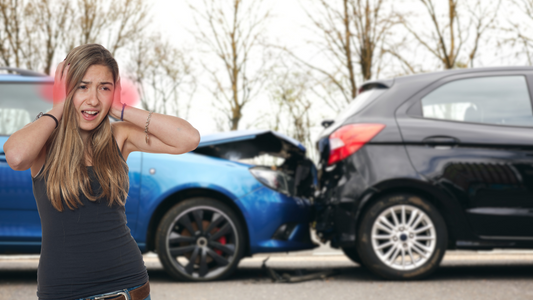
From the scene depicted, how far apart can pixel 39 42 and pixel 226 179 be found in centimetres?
1304

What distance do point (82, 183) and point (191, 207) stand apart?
2.73 m

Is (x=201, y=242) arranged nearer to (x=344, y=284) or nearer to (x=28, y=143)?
(x=344, y=284)

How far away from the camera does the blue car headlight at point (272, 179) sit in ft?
14.1

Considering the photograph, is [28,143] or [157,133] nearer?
[28,143]

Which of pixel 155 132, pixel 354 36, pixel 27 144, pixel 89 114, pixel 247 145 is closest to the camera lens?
pixel 27 144

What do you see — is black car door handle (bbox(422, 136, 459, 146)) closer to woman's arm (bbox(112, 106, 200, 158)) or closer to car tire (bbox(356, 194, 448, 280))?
car tire (bbox(356, 194, 448, 280))

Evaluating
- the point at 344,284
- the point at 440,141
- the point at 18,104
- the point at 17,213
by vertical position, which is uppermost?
the point at 18,104

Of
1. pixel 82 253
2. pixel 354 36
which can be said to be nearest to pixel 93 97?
pixel 82 253

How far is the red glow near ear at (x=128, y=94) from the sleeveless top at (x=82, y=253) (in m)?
0.31

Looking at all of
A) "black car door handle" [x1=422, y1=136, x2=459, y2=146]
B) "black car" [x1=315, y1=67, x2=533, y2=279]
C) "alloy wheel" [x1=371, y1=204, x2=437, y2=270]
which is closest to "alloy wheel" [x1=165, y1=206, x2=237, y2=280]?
"black car" [x1=315, y1=67, x2=533, y2=279]

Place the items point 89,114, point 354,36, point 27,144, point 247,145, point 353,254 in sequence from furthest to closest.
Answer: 1. point 354,36
2. point 353,254
3. point 247,145
4. point 89,114
5. point 27,144

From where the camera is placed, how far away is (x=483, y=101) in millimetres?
4344

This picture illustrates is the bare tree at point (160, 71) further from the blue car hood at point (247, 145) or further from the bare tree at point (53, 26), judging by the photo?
the blue car hood at point (247, 145)

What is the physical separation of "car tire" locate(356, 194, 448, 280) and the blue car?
1.80 ft
